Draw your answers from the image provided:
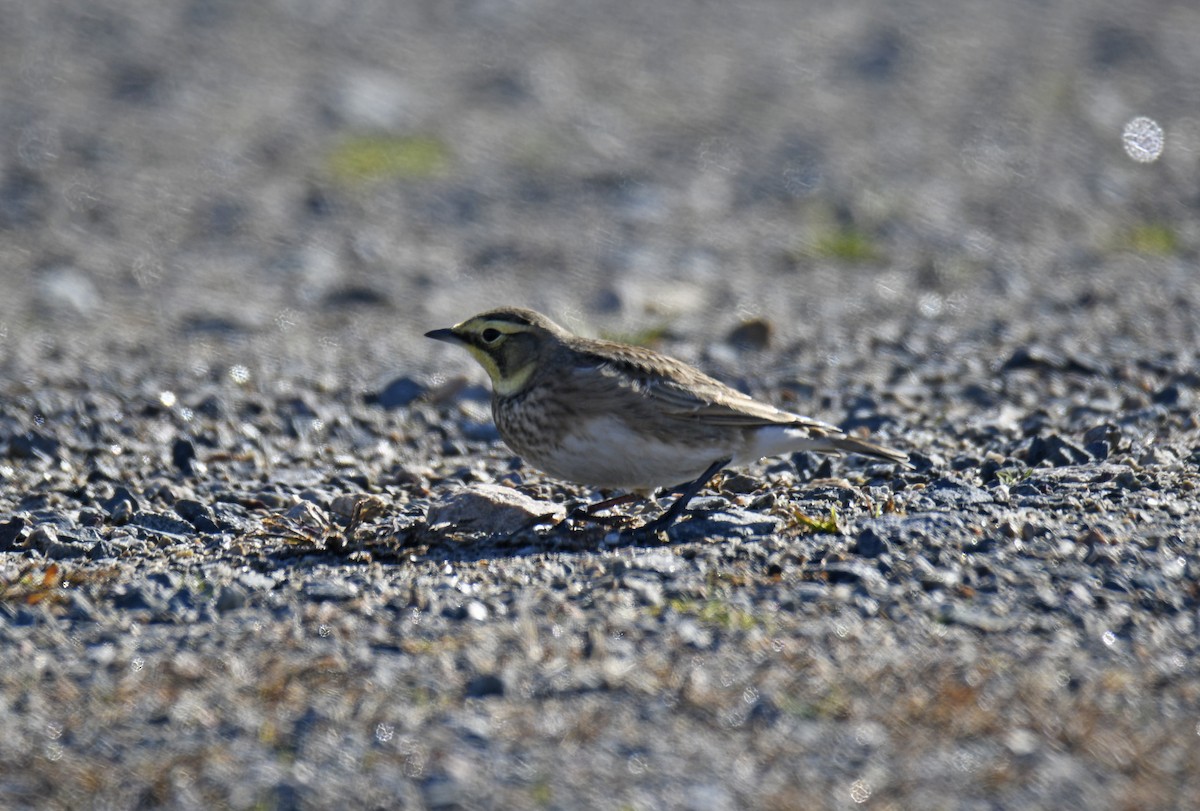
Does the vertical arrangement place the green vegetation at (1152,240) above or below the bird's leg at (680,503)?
above

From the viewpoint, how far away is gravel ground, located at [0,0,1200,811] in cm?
439

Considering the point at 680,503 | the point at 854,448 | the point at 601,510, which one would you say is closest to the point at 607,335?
the point at 601,510

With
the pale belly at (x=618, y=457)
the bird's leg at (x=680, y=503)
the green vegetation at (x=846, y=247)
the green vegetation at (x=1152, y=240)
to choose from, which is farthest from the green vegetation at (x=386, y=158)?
the bird's leg at (x=680, y=503)

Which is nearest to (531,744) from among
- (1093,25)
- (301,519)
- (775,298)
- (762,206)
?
(301,519)

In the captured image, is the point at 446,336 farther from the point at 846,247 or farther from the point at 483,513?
the point at 846,247

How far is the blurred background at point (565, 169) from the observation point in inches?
426

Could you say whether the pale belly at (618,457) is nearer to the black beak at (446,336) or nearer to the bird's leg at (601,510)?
the bird's leg at (601,510)

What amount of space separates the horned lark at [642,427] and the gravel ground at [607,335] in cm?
22

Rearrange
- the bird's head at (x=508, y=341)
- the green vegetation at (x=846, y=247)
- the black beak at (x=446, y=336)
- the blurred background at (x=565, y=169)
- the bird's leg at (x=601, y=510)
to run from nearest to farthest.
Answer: the bird's leg at (x=601, y=510)
the bird's head at (x=508, y=341)
the black beak at (x=446, y=336)
the blurred background at (x=565, y=169)
the green vegetation at (x=846, y=247)

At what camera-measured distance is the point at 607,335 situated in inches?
407

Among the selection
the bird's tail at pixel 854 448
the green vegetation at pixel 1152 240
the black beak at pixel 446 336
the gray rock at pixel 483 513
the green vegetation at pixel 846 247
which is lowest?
the gray rock at pixel 483 513

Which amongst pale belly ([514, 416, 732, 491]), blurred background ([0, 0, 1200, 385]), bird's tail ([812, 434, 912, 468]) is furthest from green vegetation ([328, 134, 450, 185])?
bird's tail ([812, 434, 912, 468])

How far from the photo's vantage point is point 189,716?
4.56m

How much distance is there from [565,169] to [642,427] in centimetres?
725
